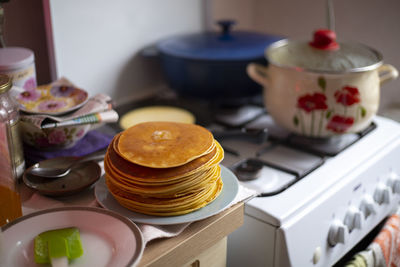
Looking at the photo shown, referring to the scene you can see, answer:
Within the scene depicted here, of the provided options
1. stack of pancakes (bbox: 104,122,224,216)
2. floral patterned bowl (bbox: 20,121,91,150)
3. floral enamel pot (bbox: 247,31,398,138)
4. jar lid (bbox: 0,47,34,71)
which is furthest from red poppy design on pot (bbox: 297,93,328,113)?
jar lid (bbox: 0,47,34,71)

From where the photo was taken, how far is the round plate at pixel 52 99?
35.1 inches

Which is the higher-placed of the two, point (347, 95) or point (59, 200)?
point (347, 95)

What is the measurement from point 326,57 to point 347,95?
0.33 ft

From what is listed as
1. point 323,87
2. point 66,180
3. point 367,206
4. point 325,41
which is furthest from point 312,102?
point 66,180

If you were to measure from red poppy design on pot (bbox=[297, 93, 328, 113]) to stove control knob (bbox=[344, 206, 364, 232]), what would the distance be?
0.22m

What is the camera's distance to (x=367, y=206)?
40.3 inches

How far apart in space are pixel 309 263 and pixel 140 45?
2.41ft

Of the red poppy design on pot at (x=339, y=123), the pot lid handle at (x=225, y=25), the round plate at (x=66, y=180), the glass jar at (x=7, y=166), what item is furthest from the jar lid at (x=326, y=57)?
the glass jar at (x=7, y=166)

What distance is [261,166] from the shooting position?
3.19 ft

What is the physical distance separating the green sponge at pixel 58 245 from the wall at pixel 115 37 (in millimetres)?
562

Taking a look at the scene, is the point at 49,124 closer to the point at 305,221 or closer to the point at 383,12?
the point at 305,221

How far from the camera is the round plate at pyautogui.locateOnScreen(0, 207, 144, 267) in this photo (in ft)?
2.09

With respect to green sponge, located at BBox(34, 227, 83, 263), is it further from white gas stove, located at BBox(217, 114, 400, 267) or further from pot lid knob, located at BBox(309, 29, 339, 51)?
pot lid knob, located at BBox(309, 29, 339, 51)

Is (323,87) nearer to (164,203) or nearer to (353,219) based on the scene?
(353,219)
